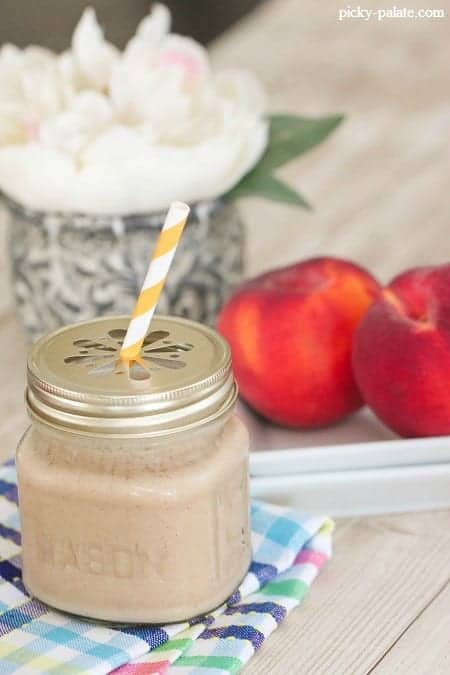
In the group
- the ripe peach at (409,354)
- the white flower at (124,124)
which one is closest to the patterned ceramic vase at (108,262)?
the white flower at (124,124)

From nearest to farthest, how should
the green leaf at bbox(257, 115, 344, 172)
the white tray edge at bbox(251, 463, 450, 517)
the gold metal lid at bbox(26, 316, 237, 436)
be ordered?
1. the gold metal lid at bbox(26, 316, 237, 436)
2. the white tray edge at bbox(251, 463, 450, 517)
3. the green leaf at bbox(257, 115, 344, 172)

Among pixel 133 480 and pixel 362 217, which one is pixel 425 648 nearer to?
pixel 133 480

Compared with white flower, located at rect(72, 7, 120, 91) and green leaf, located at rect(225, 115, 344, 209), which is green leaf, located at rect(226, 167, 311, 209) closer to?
green leaf, located at rect(225, 115, 344, 209)

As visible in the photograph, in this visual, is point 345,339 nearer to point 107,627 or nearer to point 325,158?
point 107,627

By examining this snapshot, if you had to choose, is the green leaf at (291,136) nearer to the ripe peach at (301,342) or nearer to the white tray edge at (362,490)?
the ripe peach at (301,342)

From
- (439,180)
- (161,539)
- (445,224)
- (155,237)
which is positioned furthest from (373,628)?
(439,180)

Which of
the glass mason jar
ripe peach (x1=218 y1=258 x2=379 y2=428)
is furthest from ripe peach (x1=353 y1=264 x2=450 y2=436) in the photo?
the glass mason jar

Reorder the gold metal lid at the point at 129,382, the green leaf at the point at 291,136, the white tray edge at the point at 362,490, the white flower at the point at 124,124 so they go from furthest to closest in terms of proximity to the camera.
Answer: the green leaf at the point at 291,136 < the white flower at the point at 124,124 < the white tray edge at the point at 362,490 < the gold metal lid at the point at 129,382
